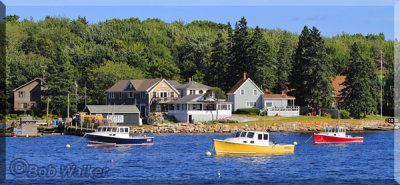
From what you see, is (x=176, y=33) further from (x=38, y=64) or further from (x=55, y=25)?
(x=38, y=64)

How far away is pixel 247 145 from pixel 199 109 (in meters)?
45.6

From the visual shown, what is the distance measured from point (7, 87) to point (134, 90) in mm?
28676

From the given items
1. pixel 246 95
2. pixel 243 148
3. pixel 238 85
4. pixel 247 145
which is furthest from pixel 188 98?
pixel 247 145

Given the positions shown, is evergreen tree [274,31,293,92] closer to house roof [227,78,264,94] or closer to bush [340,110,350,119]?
house roof [227,78,264,94]

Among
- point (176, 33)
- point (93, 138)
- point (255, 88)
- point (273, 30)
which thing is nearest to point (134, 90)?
point (255, 88)

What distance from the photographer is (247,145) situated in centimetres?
5794

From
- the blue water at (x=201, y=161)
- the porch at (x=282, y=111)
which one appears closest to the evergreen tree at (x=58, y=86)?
the blue water at (x=201, y=161)

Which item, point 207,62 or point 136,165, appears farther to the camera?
point 207,62

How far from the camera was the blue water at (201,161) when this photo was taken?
47.6 metres

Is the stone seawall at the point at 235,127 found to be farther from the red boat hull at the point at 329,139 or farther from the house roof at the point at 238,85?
the red boat hull at the point at 329,139

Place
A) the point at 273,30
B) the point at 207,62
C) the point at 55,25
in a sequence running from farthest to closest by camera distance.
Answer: the point at 273,30 < the point at 55,25 < the point at 207,62

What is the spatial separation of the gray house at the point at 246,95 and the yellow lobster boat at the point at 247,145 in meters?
50.4

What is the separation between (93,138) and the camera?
227ft

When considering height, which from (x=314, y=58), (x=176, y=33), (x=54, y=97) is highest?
(x=176, y=33)
